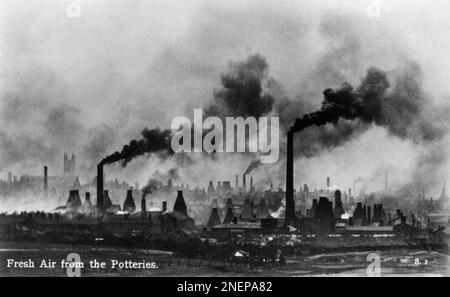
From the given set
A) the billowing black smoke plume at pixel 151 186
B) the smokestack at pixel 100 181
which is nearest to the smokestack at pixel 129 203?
the billowing black smoke plume at pixel 151 186

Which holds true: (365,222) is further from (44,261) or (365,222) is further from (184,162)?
(44,261)

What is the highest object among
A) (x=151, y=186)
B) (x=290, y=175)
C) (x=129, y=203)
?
(x=290, y=175)

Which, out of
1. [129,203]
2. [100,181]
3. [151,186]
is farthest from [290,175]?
[100,181]

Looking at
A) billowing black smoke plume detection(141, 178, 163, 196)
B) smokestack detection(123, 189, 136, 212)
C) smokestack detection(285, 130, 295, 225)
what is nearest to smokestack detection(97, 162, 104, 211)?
smokestack detection(123, 189, 136, 212)

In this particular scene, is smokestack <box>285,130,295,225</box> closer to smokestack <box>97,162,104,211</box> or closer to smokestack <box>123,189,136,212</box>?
smokestack <box>123,189,136,212</box>

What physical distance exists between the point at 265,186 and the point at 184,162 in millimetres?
1005

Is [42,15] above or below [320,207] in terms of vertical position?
above

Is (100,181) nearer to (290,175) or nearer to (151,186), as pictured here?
(151,186)

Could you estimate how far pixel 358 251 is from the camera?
10.2 m

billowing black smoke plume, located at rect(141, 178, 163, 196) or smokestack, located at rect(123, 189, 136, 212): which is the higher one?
billowing black smoke plume, located at rect(141, 178, 163, 196)
